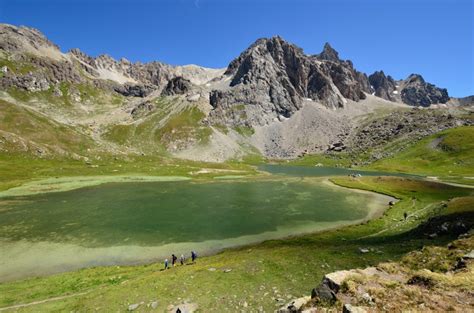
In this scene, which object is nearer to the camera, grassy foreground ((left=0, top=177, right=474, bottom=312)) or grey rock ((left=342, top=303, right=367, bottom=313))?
grey rock ((left=342, top=303, right=367, bottom=313))

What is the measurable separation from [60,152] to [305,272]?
20198 cm

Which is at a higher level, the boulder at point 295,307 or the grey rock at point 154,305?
the boulder at point 295,307

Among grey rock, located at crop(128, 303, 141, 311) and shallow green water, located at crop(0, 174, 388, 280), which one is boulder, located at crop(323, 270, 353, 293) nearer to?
grey rock, located at crop(128, 303, 141, 311)

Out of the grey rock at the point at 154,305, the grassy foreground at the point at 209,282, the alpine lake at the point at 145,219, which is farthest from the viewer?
the alpine lake at the point at 145,219

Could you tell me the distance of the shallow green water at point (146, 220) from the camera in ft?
160

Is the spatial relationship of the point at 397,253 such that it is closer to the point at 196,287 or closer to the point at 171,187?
the point at 196,287

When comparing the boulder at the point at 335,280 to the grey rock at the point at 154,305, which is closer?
the boulder at the point at 335,280

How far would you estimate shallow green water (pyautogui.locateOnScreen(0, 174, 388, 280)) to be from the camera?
4888 cm

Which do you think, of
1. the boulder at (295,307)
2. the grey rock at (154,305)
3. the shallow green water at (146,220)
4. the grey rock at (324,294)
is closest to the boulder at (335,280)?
the grey rock at (324,294)

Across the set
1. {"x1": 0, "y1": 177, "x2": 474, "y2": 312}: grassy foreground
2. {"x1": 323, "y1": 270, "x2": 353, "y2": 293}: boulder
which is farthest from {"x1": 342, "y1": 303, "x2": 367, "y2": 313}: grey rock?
{"x1": 0, "y1": 177, "x2": 474, "y2": 312}: grassy foreground

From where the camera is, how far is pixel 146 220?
68750mm

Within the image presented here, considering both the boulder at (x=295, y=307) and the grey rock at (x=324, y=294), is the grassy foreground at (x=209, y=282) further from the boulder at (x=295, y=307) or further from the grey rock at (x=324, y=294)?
the grey rock at (x=324, y=294)

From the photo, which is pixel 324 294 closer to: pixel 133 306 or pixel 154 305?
pixel 154 305

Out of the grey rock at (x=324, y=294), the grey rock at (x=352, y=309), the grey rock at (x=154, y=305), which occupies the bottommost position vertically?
the grey rock at (x=154, y=305)
